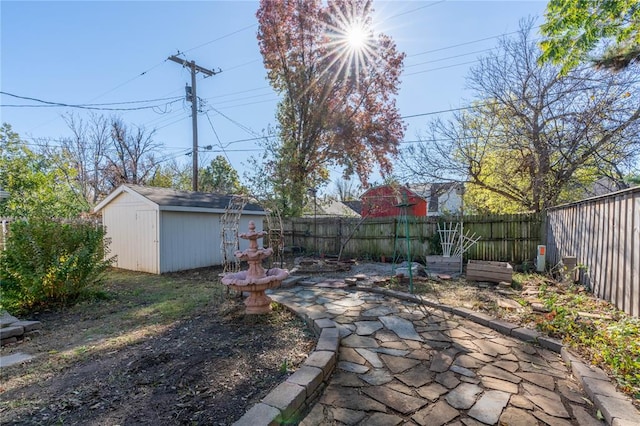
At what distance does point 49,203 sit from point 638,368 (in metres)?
14.7

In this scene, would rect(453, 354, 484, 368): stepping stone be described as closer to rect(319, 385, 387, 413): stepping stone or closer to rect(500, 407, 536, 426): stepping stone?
rect(500, 407, 536, 426): stepping stone

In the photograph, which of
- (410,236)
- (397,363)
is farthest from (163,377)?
(410,236)

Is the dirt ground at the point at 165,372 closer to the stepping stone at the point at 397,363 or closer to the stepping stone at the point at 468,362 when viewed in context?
the stepping stone at the point at 397,363

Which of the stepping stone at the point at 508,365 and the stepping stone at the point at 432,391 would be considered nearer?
the stepping stone at the point at 432,391

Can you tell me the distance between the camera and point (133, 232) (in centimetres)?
820

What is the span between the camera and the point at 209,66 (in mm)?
11242

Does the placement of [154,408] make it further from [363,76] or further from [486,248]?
[363,76]

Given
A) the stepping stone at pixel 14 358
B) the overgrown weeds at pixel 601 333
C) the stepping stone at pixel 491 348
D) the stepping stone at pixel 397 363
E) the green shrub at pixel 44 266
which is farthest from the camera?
the green shrub at pixel 44 266

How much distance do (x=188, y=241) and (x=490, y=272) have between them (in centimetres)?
738

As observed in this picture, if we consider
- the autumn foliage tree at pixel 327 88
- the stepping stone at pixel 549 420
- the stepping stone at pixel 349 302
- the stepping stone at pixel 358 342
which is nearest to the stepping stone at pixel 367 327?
the stepping stone at pixel 358 342

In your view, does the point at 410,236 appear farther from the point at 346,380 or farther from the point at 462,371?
the point at 346,380

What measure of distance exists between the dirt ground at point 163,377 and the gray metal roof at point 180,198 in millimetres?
4935

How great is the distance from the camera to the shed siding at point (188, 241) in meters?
7.69

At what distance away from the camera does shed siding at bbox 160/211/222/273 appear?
25.2 feet
